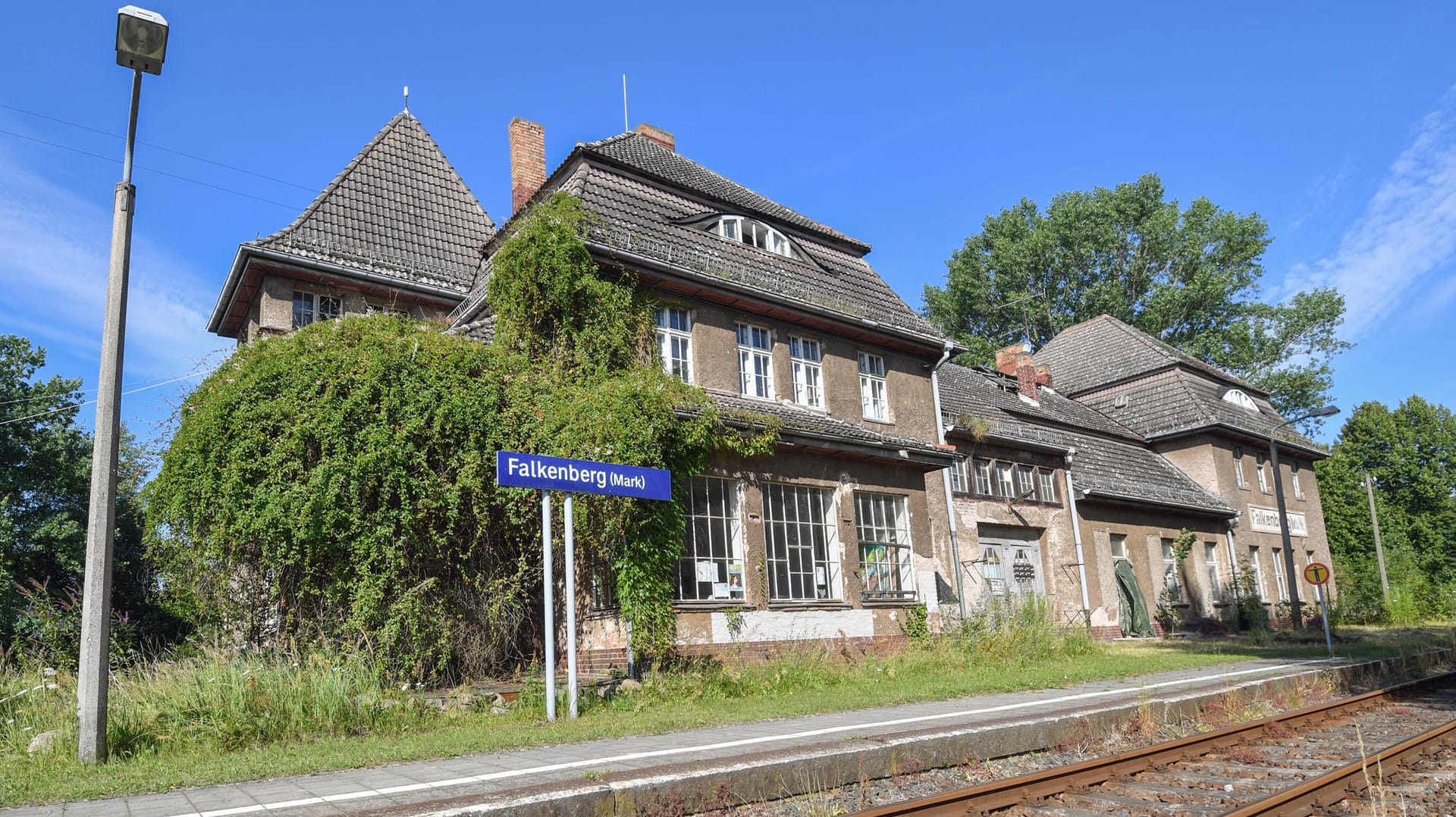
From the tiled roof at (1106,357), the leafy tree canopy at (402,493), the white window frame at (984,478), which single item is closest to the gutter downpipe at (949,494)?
the white window frame at (984,478)

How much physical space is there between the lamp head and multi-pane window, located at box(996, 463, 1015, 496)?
19.3 m

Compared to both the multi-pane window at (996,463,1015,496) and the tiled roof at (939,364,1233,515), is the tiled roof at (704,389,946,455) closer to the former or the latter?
the tiled roof at (939,364,1233,515)

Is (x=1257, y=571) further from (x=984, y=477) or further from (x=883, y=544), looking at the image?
(x=883, y=544)

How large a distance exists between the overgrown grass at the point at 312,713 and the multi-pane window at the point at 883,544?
3062 millimetres

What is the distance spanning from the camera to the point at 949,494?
67.9ft

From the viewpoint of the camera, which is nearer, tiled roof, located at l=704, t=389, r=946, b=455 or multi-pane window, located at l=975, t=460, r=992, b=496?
tiled roof, located at l=704, t=389, r=946, b=455

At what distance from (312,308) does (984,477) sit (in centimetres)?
1496

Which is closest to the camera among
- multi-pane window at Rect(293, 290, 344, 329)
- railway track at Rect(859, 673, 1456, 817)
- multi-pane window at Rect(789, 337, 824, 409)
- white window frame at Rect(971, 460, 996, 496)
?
railway track at Rect(859, 673, 1456, 817)

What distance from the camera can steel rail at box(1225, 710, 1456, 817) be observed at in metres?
6.16

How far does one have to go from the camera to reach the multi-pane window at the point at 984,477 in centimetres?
2217

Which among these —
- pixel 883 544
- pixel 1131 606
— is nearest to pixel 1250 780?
pixel 883 544

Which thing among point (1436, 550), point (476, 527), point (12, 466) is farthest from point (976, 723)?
point (1436, 550)

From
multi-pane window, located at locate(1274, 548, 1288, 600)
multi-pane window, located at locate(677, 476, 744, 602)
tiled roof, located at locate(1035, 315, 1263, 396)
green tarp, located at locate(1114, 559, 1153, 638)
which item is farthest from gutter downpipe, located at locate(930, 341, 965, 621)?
multi-pane window, located at locate(1274, 548, 1288, 600)

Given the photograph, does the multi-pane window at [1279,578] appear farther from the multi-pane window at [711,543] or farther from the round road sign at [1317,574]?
the multi-pane window at [711,543]
